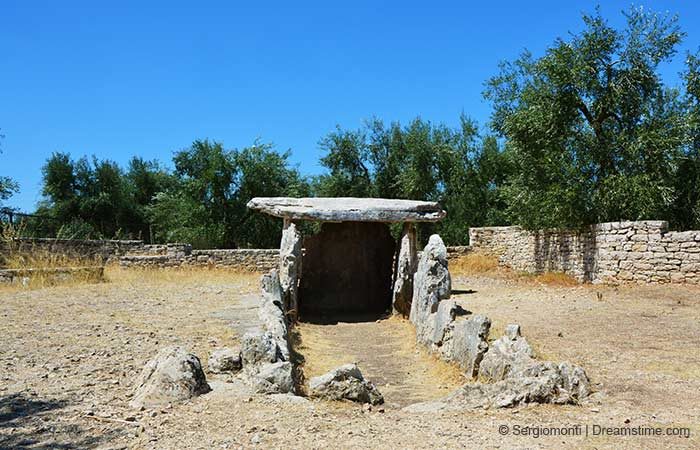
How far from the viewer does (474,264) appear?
70.3 ft

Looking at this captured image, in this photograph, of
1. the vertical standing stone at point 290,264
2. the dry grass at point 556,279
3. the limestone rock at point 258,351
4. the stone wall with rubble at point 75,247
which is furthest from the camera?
the stone wall with rubble at point 75,247

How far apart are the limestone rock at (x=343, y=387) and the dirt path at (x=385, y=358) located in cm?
57

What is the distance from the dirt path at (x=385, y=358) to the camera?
7.52 m

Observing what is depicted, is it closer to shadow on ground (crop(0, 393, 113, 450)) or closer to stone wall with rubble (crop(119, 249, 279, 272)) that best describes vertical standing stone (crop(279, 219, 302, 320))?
stone wall with rubble (crop(119, 249, 279, 272))

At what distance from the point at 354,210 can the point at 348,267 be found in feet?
11.3

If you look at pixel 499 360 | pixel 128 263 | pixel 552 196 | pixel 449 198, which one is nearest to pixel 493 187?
pixel 449 198

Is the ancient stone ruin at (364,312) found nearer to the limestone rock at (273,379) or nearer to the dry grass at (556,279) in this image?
the limestone rock at (273,379)

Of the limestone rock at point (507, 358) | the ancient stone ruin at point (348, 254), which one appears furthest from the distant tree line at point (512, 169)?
the limestone rock at point (507, 358)

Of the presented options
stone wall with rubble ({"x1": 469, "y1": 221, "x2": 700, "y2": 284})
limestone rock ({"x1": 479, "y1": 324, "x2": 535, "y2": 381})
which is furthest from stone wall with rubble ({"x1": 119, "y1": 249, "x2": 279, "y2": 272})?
limestone rock ({"x1": 479, "y1": 324, "x2": 535, "y2": 381})

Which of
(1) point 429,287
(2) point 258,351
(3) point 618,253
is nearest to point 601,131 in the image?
(3) point 618,253

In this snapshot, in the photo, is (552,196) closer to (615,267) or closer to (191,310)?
(615,267)

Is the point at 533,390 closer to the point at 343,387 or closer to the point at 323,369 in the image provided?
the point at 343,387

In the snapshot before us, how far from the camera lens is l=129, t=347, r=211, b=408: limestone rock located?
530cm

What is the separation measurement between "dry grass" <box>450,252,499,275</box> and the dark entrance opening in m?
4.92
